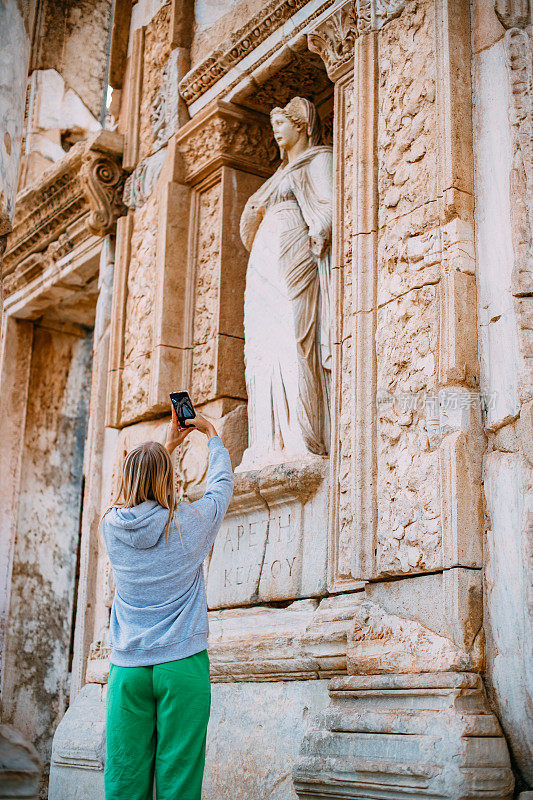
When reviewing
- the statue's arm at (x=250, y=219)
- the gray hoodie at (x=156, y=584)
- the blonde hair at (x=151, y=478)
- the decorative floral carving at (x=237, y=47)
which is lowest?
the gray hoodie at (x=156, y=584)

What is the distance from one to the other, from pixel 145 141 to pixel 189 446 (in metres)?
2.39

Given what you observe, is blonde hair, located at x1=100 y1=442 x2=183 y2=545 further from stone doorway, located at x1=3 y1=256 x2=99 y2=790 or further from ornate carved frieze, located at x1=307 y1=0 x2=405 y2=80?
stone doorway, located at x1=3 y1=256 x2=99 y2=790

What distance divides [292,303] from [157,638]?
105 inches

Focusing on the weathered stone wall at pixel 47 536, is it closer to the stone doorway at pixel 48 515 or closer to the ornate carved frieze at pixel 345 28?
the stone doorway at pixel 48 515

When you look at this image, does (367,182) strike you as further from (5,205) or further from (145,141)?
(145,141)

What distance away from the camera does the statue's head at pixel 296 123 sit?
6102 millimetres

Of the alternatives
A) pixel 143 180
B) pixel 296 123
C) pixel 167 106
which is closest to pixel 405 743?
pixel 296 123

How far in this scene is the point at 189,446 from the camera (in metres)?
6.28

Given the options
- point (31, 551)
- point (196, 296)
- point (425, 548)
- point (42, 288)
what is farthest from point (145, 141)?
point (425, 548)

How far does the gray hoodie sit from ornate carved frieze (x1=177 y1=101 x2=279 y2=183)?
11.5 feet

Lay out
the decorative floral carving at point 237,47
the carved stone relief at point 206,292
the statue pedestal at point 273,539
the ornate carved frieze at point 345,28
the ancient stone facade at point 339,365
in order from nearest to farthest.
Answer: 1. the ancient stone facade at point 339,365
2. the ornate carved frieze at point 345,28
3. the statue pedestal at point 273,539
4. the decorative floral carving at point 237,47
5. the carved stone relief at point 206,292

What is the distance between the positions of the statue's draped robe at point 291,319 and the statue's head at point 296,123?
17cm

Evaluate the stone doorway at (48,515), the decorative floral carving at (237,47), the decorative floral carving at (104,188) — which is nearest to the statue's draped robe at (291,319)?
the decorative floral carving at (237,47)

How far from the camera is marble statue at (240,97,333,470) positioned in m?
5.63
